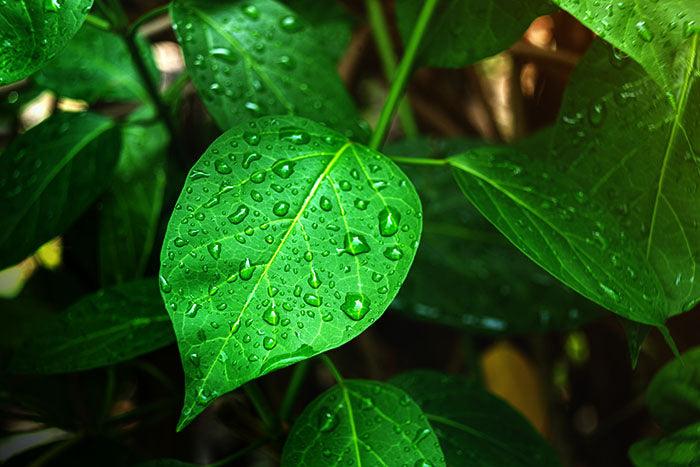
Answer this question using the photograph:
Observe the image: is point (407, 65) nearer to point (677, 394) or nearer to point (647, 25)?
point (647, 25)

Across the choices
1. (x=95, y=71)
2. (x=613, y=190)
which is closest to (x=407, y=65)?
(x=613, y=190)

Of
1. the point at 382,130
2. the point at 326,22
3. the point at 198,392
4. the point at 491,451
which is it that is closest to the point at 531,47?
the point at 326,22

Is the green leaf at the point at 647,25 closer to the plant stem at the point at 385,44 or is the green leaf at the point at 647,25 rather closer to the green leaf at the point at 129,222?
the green leaf at the point at 129,222

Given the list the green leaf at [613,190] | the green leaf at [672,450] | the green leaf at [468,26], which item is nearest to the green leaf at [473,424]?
the green leaf at [672,450]

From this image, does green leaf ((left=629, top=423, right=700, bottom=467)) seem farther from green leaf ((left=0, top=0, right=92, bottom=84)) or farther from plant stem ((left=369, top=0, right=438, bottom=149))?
green leaf ((left=0, top=0, right=92, bottom=84))

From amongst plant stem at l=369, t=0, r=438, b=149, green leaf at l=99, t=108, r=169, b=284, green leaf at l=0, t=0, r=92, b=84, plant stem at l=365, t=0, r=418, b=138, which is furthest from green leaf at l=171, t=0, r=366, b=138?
plant stem at l=365, t=0, r=418, b=138
